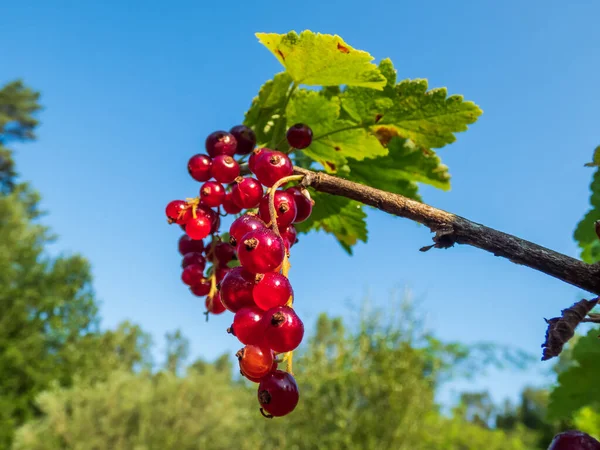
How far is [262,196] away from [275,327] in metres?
0.24

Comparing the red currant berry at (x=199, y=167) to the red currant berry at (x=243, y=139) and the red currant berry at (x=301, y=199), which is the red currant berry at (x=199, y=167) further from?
the red currant berry at (x=301, y=199)

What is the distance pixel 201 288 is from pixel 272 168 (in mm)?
335

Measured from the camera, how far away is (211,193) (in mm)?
796

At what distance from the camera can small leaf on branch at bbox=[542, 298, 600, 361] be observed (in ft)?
1.29

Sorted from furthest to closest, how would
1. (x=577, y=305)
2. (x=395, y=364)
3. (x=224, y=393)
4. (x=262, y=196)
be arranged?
(x=224, y=393), (x=395, y=364), (x=262, y=196), (x=577, y=305)

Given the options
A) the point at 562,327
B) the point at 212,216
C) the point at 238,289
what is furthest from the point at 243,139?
the point at 562,327

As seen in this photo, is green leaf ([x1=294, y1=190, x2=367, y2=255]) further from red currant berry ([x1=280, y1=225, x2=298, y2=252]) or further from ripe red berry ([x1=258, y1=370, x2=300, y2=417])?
ripe red berry ([x1=258, y1=370, x2=300, y2=417])

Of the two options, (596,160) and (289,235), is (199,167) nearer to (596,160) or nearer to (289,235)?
(289,235)

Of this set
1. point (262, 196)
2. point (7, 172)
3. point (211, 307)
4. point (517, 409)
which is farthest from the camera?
point (517, 409)

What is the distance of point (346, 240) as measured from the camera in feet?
3.71

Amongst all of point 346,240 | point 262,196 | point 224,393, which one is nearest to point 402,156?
point 346,240

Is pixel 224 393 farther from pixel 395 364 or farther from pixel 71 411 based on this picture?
pixel 395 364

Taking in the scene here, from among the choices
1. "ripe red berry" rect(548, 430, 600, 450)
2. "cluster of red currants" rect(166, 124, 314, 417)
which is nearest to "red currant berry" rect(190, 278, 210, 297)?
"cluster of red currants" rect(166, 124, 314, 417)

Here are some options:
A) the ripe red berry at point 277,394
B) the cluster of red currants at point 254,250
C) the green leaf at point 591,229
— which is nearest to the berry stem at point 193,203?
the cluster of red currants at point 254,250
